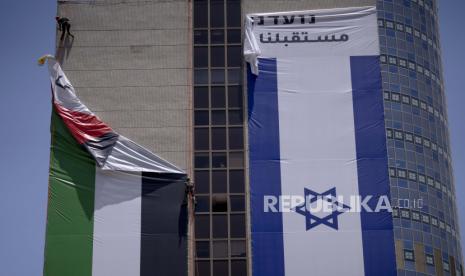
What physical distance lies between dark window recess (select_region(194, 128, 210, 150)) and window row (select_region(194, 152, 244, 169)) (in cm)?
53

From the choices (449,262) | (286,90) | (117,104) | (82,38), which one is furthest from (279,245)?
(449,262)

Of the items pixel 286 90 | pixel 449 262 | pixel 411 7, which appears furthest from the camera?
pixel 411 7

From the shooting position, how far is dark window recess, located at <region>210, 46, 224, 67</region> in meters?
69.4

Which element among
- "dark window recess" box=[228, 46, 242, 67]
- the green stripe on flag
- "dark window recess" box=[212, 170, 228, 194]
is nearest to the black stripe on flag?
"dark window recess" box=[212, 170, 228, 194]

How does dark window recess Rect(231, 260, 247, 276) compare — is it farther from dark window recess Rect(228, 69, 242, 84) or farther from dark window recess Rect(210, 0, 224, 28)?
dark window recess Rect(210, 0, 224, 28)

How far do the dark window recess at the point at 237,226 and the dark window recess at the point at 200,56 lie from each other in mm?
11805

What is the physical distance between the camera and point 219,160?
66875 mm

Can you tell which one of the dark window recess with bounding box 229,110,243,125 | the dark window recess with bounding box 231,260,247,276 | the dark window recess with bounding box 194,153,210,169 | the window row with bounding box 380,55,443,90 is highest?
the window row with bounding box 380,55,443,90

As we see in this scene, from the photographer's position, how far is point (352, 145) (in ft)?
218

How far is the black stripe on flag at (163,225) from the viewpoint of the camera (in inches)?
2491

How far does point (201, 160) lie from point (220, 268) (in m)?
7.87

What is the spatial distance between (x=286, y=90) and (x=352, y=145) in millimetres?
6216

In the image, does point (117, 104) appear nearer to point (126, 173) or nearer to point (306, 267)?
point (126, 173)

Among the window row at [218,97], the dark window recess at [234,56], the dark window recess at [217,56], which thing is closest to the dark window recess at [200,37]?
the dark window recess at [217,56]
